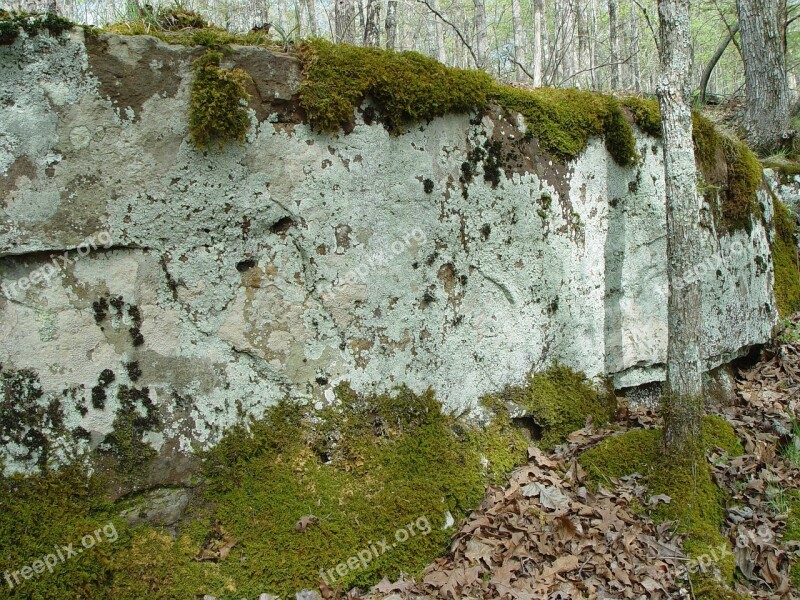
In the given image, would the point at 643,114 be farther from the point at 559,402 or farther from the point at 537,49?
the point at 537,49

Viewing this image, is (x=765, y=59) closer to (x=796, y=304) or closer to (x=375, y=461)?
(x=796, y=304)

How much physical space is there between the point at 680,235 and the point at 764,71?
267 inches

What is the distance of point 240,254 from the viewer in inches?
141

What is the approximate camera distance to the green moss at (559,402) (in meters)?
4.56

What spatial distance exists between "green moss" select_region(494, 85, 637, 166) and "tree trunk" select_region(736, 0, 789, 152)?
17.6ft

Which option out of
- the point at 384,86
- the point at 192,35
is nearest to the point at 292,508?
the point at 384,86

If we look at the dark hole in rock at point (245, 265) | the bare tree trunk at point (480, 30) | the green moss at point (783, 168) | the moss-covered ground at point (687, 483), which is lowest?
the moss-covered ground at point (687, 483)

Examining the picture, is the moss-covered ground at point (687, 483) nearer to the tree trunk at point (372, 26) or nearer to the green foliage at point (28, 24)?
the green foliage at point (28, 24)

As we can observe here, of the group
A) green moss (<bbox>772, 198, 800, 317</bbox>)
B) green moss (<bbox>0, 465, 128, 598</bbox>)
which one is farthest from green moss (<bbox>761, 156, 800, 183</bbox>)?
green moss (<bbox>0, 465, 128, 598</bbox>)

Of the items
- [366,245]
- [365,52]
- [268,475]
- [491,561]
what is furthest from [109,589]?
[365,52]

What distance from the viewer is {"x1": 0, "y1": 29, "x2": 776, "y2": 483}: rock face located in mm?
3148

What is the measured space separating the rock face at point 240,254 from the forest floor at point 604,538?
830mm

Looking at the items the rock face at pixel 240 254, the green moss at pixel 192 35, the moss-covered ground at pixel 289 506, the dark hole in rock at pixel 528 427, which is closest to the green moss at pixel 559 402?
the dark hole in rock at pixel 528 427

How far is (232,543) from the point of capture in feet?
11.0
